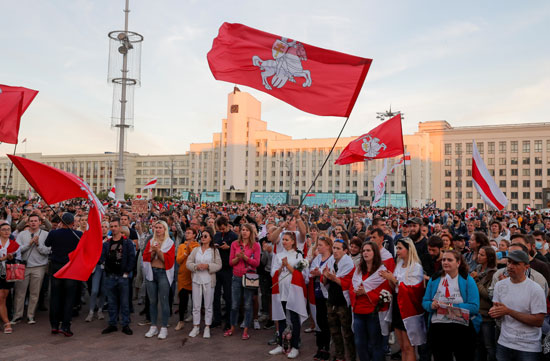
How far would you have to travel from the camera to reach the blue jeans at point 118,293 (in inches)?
308

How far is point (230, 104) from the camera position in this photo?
315 ft

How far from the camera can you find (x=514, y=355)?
434 centimetres

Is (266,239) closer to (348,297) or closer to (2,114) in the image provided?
(348,297)

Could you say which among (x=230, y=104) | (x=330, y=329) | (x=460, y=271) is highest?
(x=230, y=104)

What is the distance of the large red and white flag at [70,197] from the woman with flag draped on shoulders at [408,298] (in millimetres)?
4316

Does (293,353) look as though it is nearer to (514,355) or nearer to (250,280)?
(250,280)

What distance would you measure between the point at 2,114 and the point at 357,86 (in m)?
8.18

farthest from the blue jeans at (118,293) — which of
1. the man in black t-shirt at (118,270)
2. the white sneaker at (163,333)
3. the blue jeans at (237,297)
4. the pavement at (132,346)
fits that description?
the blue jeans at (237,297)

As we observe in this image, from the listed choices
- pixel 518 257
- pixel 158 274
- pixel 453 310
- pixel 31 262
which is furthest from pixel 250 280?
pixel 518 257

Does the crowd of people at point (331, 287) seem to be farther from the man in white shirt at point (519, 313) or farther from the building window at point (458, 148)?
the building window at point (458, 148)

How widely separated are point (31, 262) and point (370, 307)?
648 cm

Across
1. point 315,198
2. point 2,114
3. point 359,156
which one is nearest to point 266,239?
point 359,156

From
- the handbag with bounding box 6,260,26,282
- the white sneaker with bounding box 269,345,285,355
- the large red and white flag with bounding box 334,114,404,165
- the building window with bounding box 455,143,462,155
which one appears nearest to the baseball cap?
the white sneaker with bounding box 269,345,285,355

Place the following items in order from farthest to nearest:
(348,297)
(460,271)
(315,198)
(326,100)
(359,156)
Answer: (315,198) → (359,156) → (326,100) → (348,297) → (460,271)
